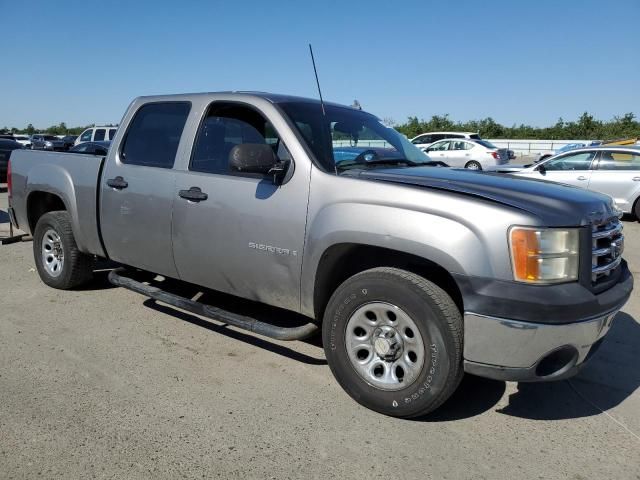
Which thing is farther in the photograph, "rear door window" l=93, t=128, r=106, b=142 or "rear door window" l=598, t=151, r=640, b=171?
"rear door window" l=93, t=128, r=106, b=142

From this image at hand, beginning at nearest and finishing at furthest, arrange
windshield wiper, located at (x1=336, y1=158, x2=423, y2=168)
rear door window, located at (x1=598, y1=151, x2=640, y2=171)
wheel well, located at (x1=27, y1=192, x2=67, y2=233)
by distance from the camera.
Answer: windshield wiper, located at (x1=336, y1=158, x2=423, y2=168) < wheel well, located at (x1=27, y1=192, x2=67, y2=233) < rear door window, located at (x1=598, y1=151, x2=640, y2=171)

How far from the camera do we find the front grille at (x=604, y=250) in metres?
2.98

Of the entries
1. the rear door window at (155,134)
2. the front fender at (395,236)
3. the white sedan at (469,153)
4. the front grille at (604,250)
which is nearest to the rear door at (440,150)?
the white sedan at (469,153)

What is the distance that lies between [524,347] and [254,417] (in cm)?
157

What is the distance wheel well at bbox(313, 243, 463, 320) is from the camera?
3.18 meters

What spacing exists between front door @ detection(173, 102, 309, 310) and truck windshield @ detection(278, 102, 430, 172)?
8.1 inches

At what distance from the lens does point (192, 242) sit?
13.3 ft

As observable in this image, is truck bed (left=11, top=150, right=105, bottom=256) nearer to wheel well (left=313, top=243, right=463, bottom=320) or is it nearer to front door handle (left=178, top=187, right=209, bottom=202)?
front door handle (left=178, top=187, right=209, bottom=202)

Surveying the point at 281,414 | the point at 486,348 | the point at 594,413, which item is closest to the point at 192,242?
the point at 281,414

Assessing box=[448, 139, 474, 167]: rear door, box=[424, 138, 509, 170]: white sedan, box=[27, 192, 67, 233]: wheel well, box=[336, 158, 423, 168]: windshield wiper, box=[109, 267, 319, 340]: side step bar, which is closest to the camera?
box=[109, 267, 319, 340]: side step bar

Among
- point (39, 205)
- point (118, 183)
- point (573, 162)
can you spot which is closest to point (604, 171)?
point (573, 162)

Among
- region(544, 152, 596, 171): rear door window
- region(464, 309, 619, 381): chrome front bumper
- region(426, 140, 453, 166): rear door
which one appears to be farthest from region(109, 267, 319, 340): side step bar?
region(426, 140, 453, 166): rear door

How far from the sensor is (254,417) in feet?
10.6

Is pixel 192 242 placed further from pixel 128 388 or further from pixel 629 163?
pixel 629 163
